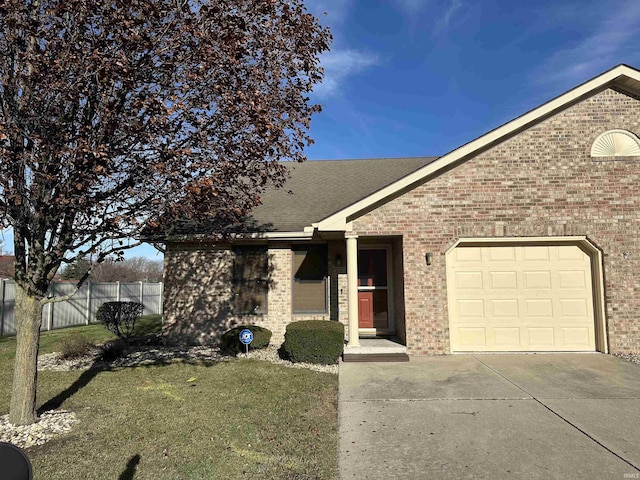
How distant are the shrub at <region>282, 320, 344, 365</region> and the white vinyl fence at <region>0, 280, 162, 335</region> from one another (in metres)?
9.11

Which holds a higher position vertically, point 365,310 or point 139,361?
point 365,310

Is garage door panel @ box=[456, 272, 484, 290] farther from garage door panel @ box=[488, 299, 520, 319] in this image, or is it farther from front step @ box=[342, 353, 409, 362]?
front step @ box=[342, 353, 409, 362]

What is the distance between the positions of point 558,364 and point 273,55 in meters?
7.77

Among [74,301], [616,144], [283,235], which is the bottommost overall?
[74,301]

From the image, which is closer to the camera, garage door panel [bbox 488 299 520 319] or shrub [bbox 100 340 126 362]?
garage door panel [bbox 488 299 520 319]

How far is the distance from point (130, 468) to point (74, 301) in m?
16.0

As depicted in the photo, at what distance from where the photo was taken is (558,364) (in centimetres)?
777

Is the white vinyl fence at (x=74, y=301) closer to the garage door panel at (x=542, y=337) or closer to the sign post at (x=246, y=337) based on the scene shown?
the sign post at (x=246, y=337)

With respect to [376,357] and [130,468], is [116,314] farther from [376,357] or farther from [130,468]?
[130,468]

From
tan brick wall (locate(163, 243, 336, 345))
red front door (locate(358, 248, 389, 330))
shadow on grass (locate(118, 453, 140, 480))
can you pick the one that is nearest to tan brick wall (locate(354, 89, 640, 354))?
red front door (locate(358, 248, 389, 330))

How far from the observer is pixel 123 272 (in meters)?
49.1

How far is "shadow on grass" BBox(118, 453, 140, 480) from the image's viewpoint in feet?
12.5

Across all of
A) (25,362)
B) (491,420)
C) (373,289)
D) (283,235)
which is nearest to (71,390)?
(25,362)

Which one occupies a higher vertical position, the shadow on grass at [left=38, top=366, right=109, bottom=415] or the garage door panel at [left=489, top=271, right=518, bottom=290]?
the garage door panel at [left=489, top=271, right=518, bottom=290]
